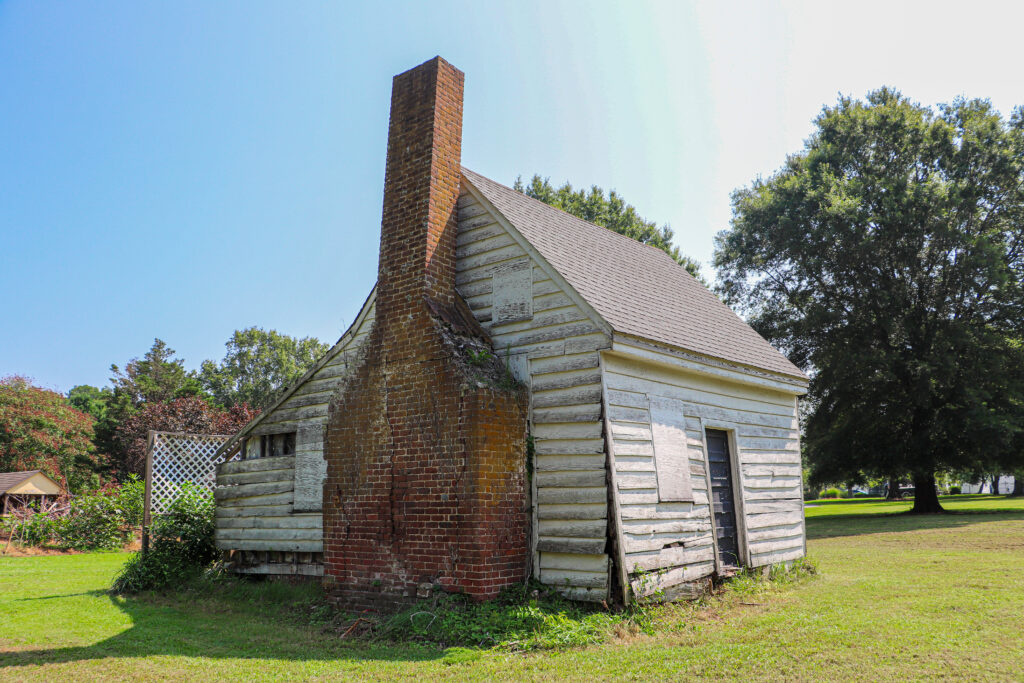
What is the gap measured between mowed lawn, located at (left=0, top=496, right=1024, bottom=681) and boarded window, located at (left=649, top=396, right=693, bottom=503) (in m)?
1.39

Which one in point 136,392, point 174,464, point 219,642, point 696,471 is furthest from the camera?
point 136,392

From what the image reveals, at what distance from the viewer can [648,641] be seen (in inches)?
275

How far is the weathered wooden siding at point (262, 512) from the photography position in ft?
32.8

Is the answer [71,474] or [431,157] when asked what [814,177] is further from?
[71,474]

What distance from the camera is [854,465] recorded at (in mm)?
27000

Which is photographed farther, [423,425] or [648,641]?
[423,425]

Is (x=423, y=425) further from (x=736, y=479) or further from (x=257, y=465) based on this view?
(x=736, y=479)

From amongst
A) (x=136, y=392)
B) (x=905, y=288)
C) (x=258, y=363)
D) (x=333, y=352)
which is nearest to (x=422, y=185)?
(x=333, y=352)

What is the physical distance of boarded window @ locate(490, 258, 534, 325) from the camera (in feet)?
29.3

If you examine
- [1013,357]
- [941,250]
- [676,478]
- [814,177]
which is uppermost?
[814,177]

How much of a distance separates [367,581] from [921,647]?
5.77m

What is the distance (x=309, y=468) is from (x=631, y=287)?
5528mm

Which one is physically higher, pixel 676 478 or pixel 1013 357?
pixel 1013 357

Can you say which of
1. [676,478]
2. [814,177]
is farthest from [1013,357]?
[676,478]
